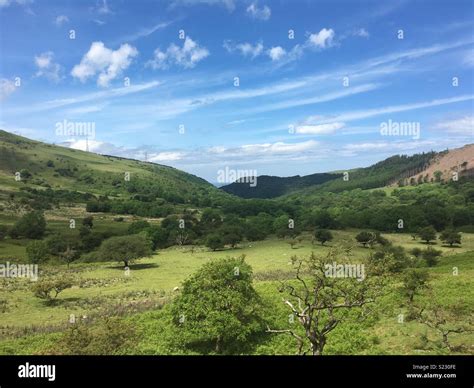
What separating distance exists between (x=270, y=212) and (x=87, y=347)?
156029mm

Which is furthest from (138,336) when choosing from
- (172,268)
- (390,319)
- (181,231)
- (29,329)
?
(181,231)

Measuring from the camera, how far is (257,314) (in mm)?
30531

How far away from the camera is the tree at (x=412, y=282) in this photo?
118 feet

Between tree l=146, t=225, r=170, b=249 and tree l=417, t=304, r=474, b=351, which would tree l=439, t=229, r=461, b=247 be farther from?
tree l=146, t=225, r=170, b=249

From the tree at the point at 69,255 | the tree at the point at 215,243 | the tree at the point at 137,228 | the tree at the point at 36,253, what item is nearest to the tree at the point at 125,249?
the tree at the point at 69,255

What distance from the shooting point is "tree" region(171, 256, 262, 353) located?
28672 millimetres

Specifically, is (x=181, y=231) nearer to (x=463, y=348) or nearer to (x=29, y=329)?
(x=29, y=329)

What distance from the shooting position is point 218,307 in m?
30.1

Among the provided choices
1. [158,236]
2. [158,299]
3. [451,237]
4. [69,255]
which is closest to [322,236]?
[451,237]

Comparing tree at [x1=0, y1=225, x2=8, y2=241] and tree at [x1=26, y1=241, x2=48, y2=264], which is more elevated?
tree at [x1=0, y1=225, x2=8, y2=241]

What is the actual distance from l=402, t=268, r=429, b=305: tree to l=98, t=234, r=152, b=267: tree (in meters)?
47.6

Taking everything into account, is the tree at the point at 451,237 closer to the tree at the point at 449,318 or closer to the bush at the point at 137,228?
the tree at the point at 449,318

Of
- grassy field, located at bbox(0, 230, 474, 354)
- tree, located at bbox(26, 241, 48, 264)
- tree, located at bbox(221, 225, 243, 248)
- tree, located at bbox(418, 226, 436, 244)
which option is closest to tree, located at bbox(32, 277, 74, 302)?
grassy field, located at bbox(0, 230, 474, 354)

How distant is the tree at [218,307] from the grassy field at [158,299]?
210cm
